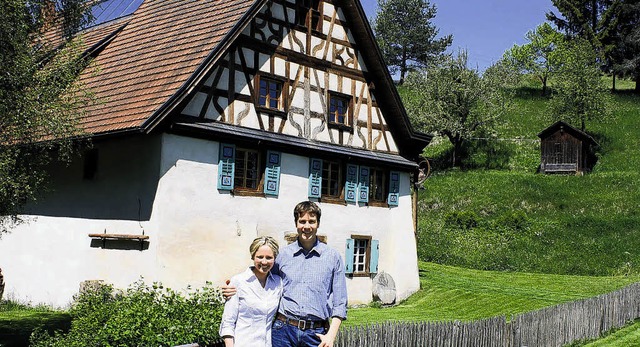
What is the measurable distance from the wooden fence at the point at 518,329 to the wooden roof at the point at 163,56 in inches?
295

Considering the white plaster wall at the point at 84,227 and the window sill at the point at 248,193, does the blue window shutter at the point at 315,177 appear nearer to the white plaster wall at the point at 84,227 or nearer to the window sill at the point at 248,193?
the window sill at the point at 248,193

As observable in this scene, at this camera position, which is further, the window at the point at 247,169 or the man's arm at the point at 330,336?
the window at the point at 247,169

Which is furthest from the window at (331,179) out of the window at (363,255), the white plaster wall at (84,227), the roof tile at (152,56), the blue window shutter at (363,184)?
the white plaster wall at (84,227)

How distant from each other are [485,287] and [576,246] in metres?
10.2

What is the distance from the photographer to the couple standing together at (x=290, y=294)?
6.56 m

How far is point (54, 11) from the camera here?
41.8 feet

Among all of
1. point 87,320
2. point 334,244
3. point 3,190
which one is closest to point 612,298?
point 334,244

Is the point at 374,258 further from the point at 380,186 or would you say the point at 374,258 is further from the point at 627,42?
the point at 627,42

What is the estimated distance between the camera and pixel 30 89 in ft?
36.6

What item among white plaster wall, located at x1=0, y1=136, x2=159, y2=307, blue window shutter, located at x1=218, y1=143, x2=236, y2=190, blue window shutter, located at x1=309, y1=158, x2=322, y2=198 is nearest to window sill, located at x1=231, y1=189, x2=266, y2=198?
blue window shutter, located at x1=218, y1=143, x2=236, y2=190

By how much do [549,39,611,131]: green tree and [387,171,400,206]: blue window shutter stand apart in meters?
34.8

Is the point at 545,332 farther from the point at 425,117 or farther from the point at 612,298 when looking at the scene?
the point at 425,117

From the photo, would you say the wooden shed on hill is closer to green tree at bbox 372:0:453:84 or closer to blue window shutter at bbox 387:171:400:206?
blue window shutter at bbox 387:171:400:206

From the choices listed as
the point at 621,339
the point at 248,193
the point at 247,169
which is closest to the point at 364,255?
the point at 248,193
